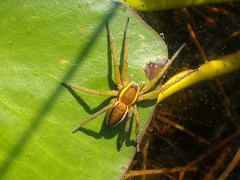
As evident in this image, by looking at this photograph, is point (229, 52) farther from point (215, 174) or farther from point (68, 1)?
point (68, 1)

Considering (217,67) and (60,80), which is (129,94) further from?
(217,67)

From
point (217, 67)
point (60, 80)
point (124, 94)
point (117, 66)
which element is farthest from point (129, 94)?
point (217, 67)

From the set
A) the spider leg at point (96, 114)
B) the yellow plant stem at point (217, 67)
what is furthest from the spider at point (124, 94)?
the yellow plant stem at point (217, 67)

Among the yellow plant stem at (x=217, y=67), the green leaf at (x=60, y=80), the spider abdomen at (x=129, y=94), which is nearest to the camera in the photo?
the green leaf at (x=60, y=80)

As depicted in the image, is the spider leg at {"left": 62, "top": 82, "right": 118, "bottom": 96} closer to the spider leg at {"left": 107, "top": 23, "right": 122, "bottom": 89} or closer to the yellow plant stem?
the spider leg at {"left": 107, "top": 23, "right": 122, "bottom": 89}

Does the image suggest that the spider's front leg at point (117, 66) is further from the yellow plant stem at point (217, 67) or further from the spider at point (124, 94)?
the yellow plant stem at point (217, 67)

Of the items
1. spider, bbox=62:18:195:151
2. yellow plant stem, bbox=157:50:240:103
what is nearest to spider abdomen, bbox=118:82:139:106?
spider, bbox=62:18:195:151
